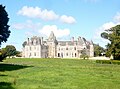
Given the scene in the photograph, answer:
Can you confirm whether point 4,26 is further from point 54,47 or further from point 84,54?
point 54,47

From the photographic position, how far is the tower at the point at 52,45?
180 metres

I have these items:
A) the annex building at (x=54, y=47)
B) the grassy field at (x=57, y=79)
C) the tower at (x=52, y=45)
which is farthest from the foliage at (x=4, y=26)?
the tower at (x=52, y=45)

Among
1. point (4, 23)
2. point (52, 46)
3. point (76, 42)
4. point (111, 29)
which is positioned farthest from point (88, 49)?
point (4, 23)

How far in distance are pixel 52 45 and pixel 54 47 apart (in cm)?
189

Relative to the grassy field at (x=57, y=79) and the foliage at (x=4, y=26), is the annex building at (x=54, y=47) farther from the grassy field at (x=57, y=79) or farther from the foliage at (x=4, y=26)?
the grassy field at (x=57, y=79)

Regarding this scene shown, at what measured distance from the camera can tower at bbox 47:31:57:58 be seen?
180 metres

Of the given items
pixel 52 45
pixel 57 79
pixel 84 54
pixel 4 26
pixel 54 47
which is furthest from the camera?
pixel 54 47

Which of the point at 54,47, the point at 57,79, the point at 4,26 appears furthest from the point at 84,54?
the point at 57,79

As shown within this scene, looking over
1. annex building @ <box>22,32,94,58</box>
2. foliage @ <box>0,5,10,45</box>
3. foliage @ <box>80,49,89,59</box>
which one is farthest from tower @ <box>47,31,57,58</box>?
foliage @ <box>0,5,10,45</box>

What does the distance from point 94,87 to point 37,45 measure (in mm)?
156343

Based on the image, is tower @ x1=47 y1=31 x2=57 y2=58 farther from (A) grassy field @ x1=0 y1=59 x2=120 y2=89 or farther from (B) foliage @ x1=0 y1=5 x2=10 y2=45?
(A) grassy field @ x1=0 y1=59 x2=120 y2=89

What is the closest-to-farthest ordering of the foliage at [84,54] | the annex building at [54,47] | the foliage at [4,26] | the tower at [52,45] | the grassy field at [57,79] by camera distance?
the grassy field at [57,79], the foliage at [4,26], the foliage at [84,54], the annex building at [54,47], the tower at [52,45]

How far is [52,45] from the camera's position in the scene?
180875 millimetres

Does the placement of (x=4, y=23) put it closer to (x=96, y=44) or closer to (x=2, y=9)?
(x=2, y=9)
